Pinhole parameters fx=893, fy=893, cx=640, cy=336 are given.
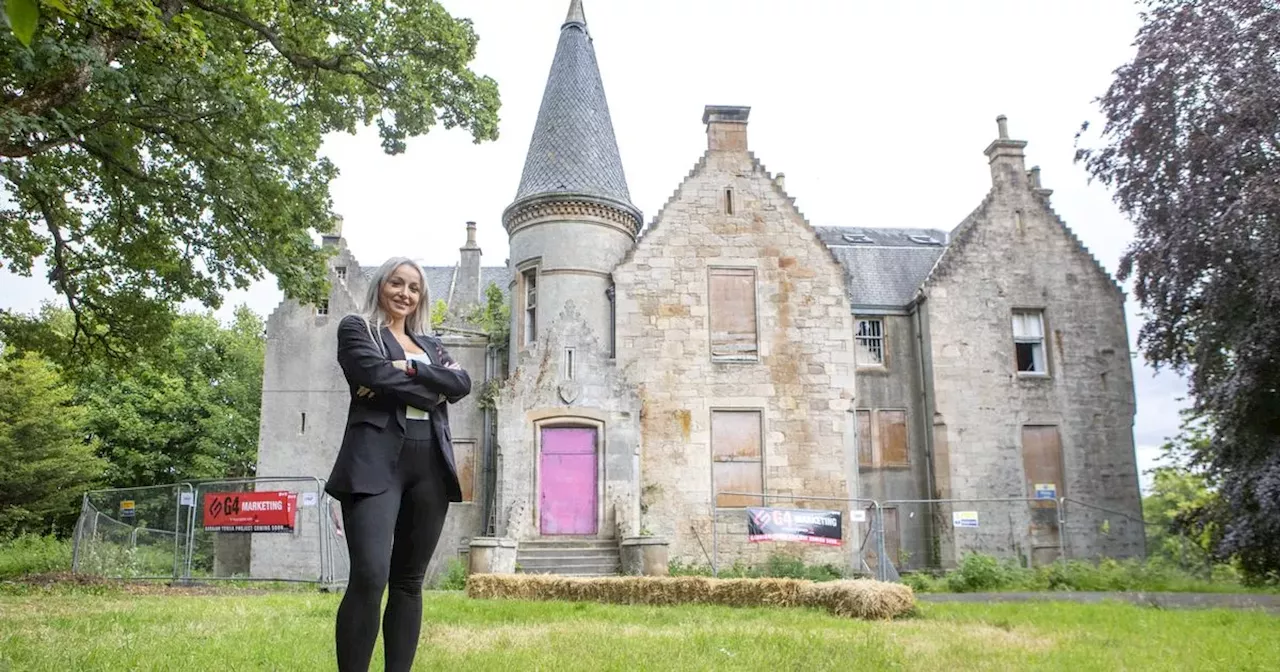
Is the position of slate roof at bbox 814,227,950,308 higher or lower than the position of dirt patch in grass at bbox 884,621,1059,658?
higher

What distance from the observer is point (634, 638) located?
6.37m

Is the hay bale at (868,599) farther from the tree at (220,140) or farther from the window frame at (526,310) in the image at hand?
the window frame at (526,310)

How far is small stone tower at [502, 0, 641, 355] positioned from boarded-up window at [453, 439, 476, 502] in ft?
11.1

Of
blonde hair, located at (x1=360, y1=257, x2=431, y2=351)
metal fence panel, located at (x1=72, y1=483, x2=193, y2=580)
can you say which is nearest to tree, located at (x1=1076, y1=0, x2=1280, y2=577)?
blonde hair, located at (x1=360, y1=257, x2=431, y2=351)

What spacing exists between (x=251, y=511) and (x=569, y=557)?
19.3ft

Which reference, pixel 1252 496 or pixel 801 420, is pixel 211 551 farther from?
pixel 1252 496

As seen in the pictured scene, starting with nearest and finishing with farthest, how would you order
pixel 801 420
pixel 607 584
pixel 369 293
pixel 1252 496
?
pixel 369 293 < pixel 607 584 < pixel 1252 496 < pixel 801 420

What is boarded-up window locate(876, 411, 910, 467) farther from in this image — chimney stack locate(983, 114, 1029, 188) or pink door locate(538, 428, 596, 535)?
pink door locate(538, 428, 596, 535)

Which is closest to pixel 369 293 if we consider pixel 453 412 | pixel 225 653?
pixel 225 653

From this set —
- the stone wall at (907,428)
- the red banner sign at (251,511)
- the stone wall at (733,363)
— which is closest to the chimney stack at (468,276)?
the stone wall at (733,363)

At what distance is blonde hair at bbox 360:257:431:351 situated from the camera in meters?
4.13

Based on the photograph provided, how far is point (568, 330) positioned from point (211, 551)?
10.4 m

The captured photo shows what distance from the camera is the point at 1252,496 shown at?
1597 centimetres

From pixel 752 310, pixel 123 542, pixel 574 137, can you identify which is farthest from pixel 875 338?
pixel 123 542
